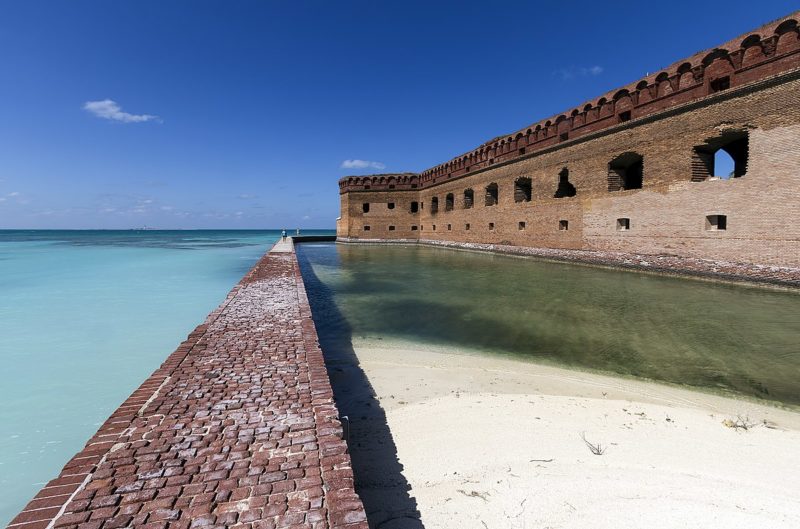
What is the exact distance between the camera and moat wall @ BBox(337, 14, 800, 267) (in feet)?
30.8

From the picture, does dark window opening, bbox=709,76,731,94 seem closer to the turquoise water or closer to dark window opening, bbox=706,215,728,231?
dark window opening, bbox=706,215,728,231

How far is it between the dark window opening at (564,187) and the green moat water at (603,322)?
7.04 meters

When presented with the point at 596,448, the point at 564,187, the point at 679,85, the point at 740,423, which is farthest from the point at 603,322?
the point at 564,187

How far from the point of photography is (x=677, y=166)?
38.9ft

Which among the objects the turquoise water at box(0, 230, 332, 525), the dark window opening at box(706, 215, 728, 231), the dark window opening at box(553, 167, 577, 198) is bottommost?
the turquoise water at box(0, 230, 332, 525)

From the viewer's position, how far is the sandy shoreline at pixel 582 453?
2.11 m

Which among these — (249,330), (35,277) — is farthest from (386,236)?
(249,330)

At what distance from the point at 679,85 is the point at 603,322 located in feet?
33.5

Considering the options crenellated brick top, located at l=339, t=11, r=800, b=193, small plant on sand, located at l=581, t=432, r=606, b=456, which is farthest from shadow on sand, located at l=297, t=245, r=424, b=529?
crenellated brick top, located at l=339, t=11, r=800, b=193

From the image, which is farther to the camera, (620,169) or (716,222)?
(620,169)

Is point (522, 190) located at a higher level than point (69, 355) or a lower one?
higher

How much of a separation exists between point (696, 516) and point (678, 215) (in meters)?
12.3

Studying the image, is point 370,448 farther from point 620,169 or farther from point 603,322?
point 620,169

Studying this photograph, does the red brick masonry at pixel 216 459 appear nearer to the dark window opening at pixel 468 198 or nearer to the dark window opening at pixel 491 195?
the dark window opening at pixel 491 195
